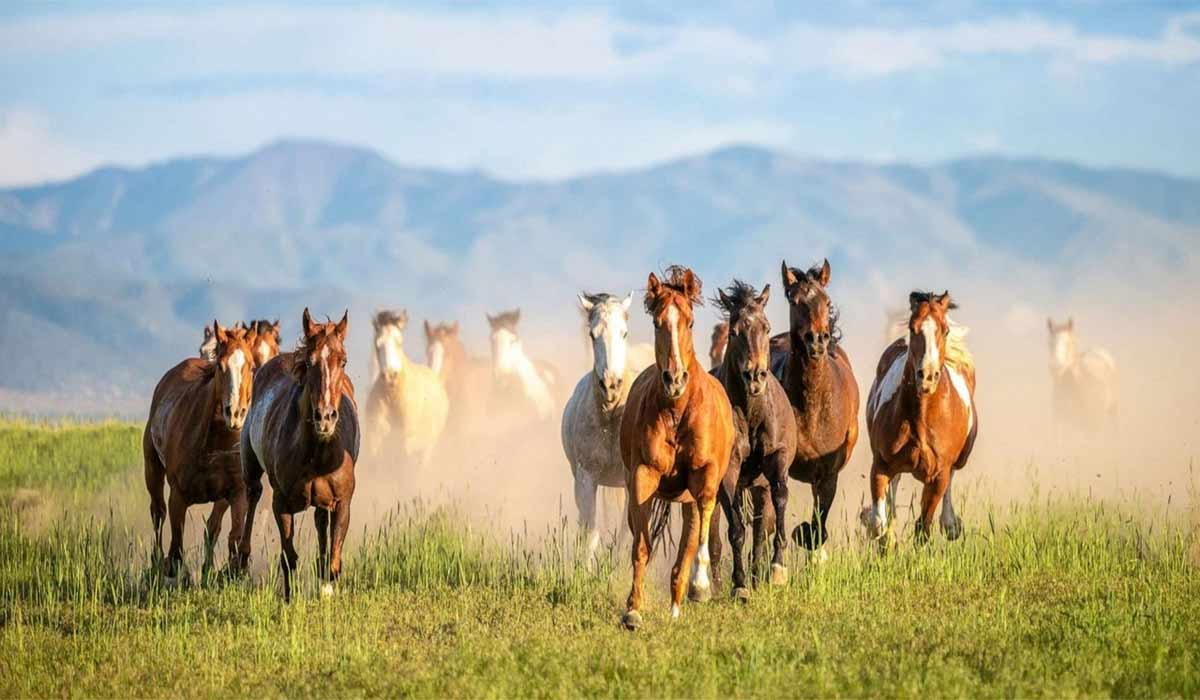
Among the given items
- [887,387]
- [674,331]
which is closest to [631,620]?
[674,331]

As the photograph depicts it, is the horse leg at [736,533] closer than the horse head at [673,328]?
No

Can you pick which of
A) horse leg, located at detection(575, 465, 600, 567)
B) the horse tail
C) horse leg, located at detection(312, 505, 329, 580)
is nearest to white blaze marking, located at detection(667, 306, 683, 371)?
the horse tail

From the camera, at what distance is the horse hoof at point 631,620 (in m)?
11.8

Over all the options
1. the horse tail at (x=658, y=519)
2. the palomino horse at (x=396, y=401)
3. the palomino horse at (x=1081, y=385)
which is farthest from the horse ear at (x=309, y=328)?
the palomino horse at (x=1081, y=385)

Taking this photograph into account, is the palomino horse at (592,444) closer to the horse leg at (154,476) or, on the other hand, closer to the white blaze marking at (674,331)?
the white blaze marking at (674,331)

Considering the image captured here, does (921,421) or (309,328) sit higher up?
(309,328)

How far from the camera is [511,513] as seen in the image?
21.6 m

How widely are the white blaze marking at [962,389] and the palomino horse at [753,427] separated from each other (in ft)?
5.75

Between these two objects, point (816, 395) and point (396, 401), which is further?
point (396, 401)

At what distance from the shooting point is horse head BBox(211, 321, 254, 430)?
48.1 feet

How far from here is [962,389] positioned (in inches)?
592

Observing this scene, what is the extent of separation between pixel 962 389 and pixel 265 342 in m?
6.13

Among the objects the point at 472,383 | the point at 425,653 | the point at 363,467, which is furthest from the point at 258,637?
the point at 472,383

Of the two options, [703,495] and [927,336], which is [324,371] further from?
[927,336]
